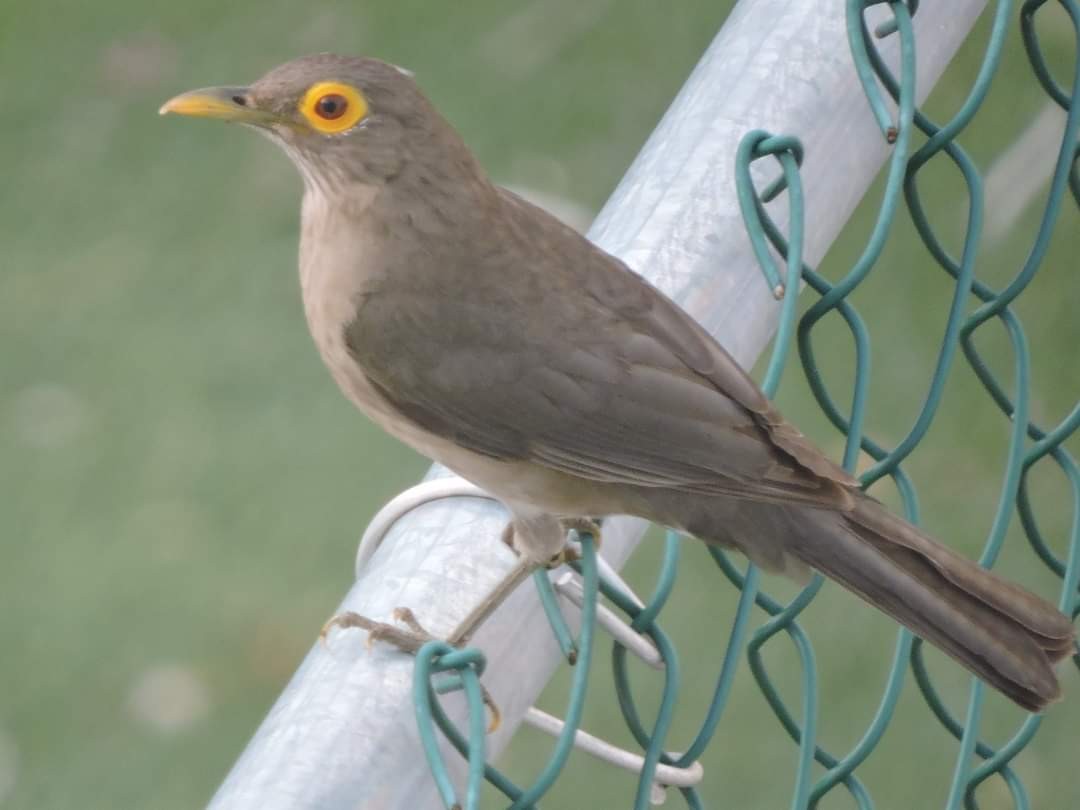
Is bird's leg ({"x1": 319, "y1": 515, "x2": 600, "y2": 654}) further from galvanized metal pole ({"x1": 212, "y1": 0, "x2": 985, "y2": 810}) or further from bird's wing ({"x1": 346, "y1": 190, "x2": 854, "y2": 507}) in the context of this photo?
bird's wing ({"x1": 346, "y1": 190, "x2": 854, "y2": 507})

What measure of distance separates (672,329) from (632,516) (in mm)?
271

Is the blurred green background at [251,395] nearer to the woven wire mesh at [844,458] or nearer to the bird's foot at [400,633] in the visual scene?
the woven wire mesh at [844,458]

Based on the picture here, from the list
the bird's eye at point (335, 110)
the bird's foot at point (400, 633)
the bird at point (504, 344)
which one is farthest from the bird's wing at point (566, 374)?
the bird's foot at point (400, 633)

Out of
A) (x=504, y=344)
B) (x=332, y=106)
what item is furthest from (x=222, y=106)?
(x=504, y=344)

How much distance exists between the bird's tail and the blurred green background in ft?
7.52

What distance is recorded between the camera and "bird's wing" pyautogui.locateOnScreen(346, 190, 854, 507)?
2623 millimetres

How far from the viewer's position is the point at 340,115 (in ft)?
9.04

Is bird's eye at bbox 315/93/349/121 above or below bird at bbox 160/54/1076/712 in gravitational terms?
above

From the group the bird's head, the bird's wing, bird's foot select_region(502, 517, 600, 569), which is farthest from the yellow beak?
bird's foot select_region(502, 517, 600, 569)

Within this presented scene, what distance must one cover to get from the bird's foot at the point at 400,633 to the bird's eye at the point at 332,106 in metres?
1.01

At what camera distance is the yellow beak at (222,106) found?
266 centimetres

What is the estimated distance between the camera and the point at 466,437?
107 inches

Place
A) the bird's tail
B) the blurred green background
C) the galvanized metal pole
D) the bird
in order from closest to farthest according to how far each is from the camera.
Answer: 1. the galvanized metal pole
2. the bird's tail
3. the bird
4. the blurred green background

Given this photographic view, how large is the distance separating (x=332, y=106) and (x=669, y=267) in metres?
0.73
